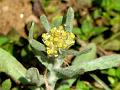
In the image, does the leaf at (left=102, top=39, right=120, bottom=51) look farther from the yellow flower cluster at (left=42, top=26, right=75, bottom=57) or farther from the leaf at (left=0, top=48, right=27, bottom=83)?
the yellow flower cluster at (left=42, top=26, right=75, bottom=57)

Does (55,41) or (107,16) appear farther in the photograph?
(107,16)

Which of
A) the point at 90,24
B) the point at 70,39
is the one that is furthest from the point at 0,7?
the point at 70,39

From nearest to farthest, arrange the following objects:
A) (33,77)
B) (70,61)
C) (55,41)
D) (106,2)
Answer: (55,41)
(33,77)
(70,61)
(106,2)

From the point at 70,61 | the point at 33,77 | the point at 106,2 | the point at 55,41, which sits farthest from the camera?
the point at 106,2

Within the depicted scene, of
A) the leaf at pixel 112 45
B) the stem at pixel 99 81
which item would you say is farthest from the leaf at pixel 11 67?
the leaf at pixel 112 45

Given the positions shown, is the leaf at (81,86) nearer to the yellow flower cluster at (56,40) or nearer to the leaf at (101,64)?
the leaf at (101,64)

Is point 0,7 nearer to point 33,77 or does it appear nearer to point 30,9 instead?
point 30,9

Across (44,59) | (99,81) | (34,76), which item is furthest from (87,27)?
(34,76)

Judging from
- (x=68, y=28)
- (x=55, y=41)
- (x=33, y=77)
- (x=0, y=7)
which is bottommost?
(x=33, y=77)
